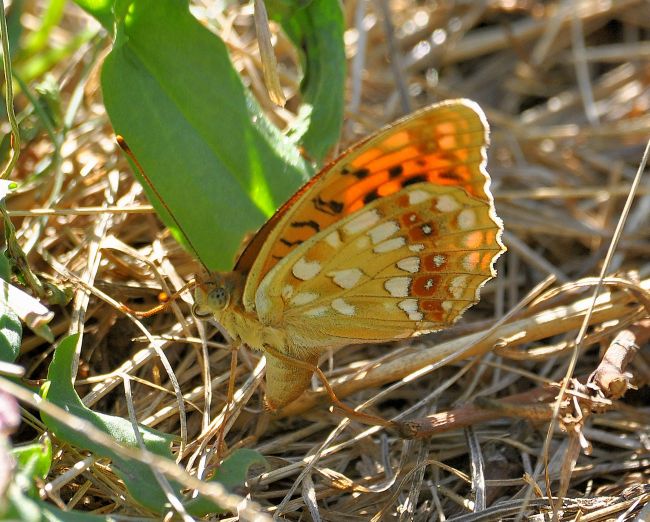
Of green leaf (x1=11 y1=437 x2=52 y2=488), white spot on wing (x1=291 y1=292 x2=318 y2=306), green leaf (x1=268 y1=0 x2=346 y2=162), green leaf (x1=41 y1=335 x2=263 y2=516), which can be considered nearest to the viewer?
green leaf (x1=11 y1=437 x2=52 y2=488)

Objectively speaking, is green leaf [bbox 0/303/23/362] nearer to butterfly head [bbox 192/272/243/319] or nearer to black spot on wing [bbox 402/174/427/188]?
butterfly head [bbox 192/272/243/319]

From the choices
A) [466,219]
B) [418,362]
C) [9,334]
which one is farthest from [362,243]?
[9,334]

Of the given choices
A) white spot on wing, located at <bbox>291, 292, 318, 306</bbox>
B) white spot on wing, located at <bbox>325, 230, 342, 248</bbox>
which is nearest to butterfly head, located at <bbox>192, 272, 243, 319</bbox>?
white spot on wing, located at <bbox>291, 292, 318, 306</bbox>

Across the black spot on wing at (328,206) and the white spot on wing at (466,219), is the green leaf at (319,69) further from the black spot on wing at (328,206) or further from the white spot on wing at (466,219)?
the white spot on wing at (466,219)

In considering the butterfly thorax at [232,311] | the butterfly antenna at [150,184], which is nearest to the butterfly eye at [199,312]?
the butterfly thorax at [232,311]

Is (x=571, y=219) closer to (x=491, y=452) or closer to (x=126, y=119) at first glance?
(x=491, y=452)

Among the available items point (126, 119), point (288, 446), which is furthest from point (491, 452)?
point (126, 119)
